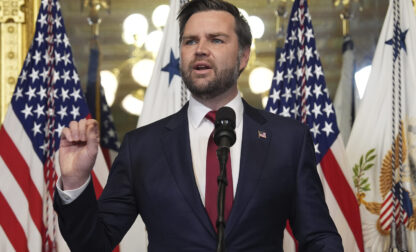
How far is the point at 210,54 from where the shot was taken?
234 cm

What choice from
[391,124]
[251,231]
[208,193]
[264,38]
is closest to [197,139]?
[208,193]

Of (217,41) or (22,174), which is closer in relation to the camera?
(217,41)

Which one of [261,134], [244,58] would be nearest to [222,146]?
[261,134]

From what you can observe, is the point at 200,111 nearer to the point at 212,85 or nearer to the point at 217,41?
the point at 212,85

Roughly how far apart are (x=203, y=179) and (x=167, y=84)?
220cm

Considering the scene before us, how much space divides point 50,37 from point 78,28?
0.58 m

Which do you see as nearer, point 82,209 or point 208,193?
point 82,209

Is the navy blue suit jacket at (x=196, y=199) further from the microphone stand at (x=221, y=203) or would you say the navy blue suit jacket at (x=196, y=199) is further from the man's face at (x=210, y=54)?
the microphone stand at (x=221, y=203)

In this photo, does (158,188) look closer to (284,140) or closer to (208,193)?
(208,193)

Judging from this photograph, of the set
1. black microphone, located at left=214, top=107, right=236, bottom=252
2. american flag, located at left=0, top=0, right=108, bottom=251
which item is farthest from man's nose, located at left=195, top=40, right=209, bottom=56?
american flag, located at left=0, top=0, right=108, bottom=251

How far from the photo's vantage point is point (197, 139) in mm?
2365

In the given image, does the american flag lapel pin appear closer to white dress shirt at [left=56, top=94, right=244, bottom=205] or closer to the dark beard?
white dress shirt at [left=56, top=94, right=244, bottom=205]

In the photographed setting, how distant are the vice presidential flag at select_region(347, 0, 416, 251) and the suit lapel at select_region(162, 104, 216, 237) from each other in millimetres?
2179

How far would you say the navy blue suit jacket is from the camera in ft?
6.91
